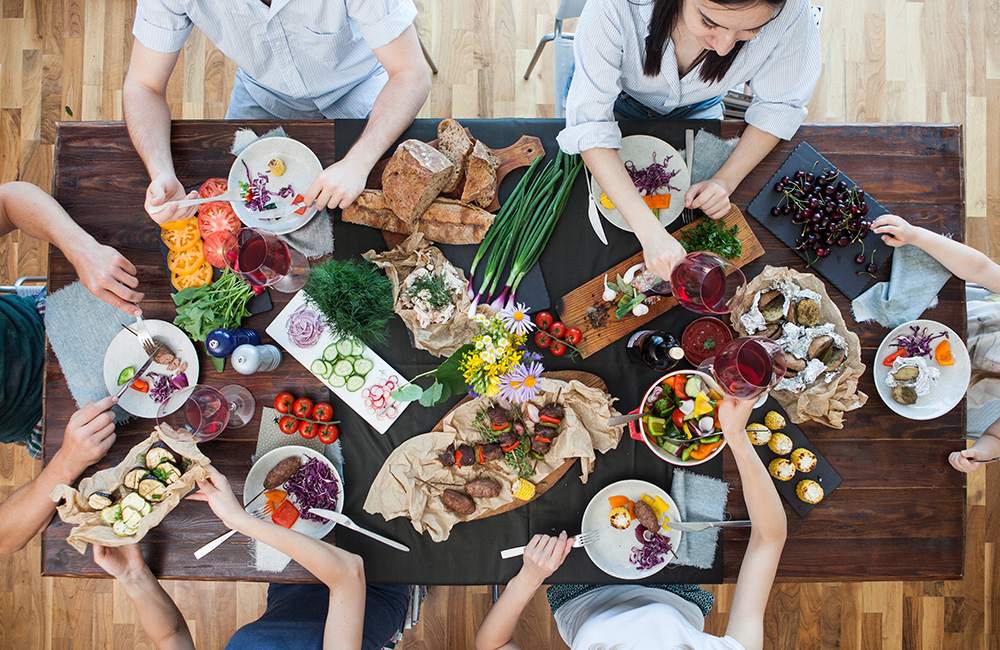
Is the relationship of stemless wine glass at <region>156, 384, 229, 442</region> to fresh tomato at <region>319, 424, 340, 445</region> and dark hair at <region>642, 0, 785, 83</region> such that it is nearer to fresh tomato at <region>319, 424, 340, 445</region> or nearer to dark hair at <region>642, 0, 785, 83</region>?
fresh tomato at <region>319, 424, 340, 445</region>

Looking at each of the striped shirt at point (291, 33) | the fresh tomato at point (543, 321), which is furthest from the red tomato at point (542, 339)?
the striped shirt at point (291, 33)

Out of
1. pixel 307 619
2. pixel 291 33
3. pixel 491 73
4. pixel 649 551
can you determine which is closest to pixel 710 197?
pixel 649 551

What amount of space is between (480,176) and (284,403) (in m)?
0.85

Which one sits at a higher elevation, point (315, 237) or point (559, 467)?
point (315, 237)

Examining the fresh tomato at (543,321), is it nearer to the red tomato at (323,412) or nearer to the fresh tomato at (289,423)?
the red tomato at (323,412)

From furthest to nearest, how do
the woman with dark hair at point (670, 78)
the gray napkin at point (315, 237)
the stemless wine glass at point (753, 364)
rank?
the gray napkin at point (315, 237) < the woman with dark hair at point (670, 78) < the stemless wine glass at point (753, 364)

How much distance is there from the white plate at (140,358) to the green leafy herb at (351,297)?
392 millimetres

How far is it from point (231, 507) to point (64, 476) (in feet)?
1.66

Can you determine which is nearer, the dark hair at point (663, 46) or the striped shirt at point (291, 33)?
the dark hair at point (663, 46)

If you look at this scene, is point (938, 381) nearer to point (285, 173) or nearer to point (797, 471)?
point (797, 471)

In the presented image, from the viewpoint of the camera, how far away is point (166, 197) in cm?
149

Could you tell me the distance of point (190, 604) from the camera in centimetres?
252

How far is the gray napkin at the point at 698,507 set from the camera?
1.51 metres

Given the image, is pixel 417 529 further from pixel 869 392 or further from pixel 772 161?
pixel 772 161
